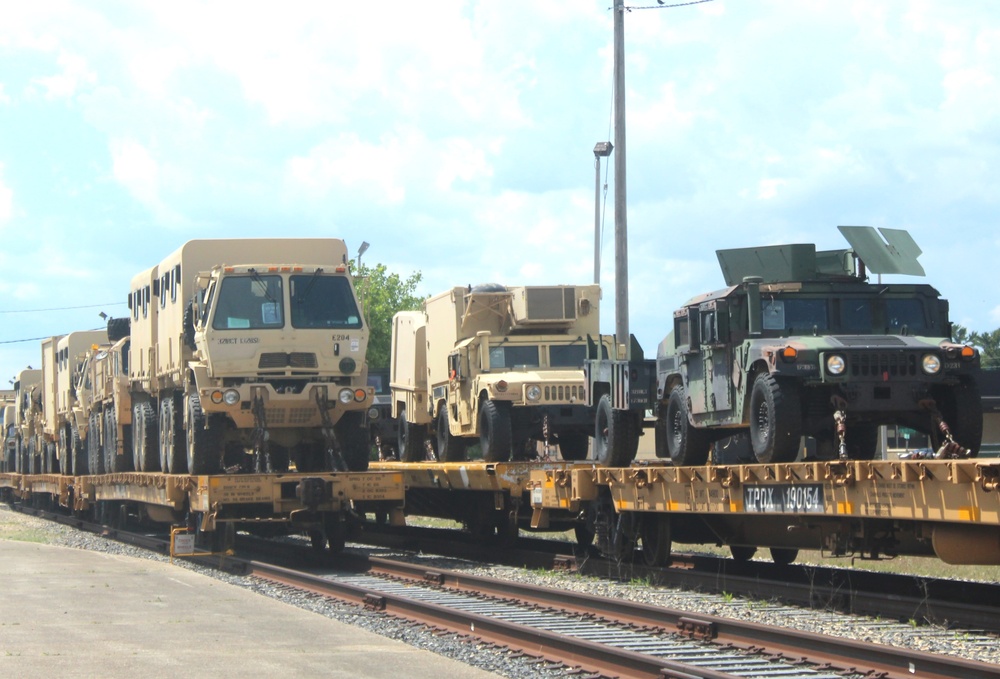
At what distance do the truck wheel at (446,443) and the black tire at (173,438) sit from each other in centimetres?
381

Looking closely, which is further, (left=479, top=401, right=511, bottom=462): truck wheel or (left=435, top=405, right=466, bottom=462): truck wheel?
(left=435, top=405, right=466, bottom=462): truck wheel

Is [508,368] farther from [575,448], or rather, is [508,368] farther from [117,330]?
[117,330]

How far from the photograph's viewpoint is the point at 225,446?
65.2 ft

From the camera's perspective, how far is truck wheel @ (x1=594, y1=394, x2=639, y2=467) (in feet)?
53.0

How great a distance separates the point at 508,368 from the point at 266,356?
11.3ft

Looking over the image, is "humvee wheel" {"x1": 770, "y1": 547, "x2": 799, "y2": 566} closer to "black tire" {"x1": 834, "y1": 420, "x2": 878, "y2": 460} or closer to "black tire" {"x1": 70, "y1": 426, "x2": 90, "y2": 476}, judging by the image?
"black tire" {"x1": 834, "y1": 420, "x2": 878, "y2": 460}

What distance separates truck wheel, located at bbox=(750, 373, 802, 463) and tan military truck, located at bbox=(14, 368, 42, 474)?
2566 centimetres

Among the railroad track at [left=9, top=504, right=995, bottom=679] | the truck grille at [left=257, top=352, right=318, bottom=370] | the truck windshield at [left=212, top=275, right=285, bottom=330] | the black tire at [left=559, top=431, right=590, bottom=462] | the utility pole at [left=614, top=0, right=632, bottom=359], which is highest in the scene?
the utility pole at [left=614, top=0, right=632, bottom=359]

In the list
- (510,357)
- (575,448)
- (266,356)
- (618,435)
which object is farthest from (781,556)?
(266,356)

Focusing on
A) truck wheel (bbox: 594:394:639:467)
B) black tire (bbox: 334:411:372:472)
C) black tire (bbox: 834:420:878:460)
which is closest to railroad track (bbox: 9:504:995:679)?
truck wheel (bbox: 594:394:639:467)

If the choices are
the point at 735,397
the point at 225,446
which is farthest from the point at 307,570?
the point at 735,397

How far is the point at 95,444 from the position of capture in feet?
87.3

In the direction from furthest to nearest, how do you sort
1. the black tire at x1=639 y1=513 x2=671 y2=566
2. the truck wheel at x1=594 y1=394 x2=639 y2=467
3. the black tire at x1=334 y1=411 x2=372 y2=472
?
the black tire at x1=334 y1=411 x2=372 y2=472 → the truck wheel at x1=594 y1=394 x2=639 y2=467 → the black tire at x1=639 y1=513 x2=671 y2=566

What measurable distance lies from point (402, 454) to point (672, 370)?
9679mm
